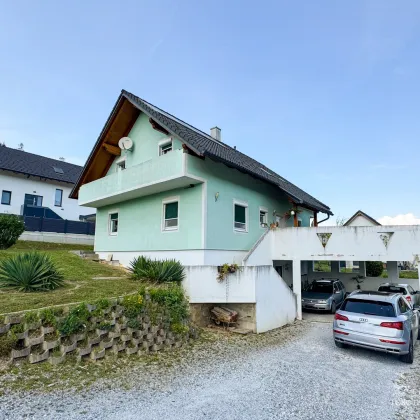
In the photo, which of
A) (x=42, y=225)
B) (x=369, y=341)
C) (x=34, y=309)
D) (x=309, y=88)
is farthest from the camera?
(x=42, y=225)

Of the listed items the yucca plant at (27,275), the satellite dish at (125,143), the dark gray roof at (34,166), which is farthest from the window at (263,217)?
the dark gray roof at (34,166)

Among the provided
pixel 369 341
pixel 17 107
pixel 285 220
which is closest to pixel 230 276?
pixel 369 341

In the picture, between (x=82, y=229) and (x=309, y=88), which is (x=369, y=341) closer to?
(x=309, y=88)

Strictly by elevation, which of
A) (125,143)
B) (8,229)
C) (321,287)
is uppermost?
(125,143)

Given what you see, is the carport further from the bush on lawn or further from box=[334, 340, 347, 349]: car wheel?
box=[334, 340, 347, 349]: car wheel

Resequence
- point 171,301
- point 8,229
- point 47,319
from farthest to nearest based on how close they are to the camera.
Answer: point 8,229 → point 171,301 → point 47,319

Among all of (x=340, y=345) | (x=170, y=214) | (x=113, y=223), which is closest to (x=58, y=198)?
(x=113, y=223)

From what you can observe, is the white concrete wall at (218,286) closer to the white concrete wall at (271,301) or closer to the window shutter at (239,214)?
the white concrete wall at (271,301)

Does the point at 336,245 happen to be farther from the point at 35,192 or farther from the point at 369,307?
the point at 35,192

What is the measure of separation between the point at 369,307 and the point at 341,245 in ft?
19.3

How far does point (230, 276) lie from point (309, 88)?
12.6 metres

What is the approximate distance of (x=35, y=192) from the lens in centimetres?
3062

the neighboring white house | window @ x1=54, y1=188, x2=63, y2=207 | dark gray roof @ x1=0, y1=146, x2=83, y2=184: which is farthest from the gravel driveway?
window @ x1=54, y1=188, x2=63, y2=207

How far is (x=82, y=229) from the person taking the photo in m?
26.7
